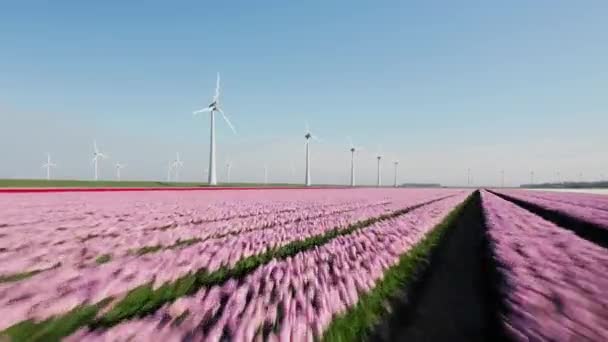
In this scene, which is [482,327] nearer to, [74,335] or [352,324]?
[352,324]

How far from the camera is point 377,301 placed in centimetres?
183

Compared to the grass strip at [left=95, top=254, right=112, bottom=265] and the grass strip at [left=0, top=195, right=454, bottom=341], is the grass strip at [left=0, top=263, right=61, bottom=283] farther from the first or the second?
the grass strip at [left=0, top=195, right=454, bottom=341]

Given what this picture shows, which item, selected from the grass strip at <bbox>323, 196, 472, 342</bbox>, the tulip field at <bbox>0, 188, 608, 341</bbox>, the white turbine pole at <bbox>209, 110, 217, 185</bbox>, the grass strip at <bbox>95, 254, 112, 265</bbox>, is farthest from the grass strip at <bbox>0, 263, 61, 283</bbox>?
the white turbine pole at <bbox>209, 110, 217, 185</bbox>

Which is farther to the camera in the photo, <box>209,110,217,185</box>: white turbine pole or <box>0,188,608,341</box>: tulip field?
<box>209,110,217,185</box>: white turbine pole

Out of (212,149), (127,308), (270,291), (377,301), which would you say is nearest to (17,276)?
(127,308)

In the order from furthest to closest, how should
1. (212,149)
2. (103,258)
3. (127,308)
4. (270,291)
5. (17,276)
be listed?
(212,149)
(103,258)
(17,276)
(270,291)
(127,308)

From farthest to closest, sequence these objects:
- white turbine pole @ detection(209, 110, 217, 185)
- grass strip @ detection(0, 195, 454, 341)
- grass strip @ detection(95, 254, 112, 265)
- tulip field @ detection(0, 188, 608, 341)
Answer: white turbine pole @ detection(209, 110, 217, 185)
grass strip @ detection(95, 254, 112, 265)
grass strip @ detection(0, 195, 454, 341)
tulip field @ detection(0, 188, 608, 341)

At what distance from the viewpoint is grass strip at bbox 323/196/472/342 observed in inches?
55.9

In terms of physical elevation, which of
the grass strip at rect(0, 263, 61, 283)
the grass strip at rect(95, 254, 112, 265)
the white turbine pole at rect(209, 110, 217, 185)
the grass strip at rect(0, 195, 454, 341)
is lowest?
the grass strip at rect(95, 254, 112, 265)

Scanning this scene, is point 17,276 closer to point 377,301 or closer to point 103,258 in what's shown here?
point 103,258

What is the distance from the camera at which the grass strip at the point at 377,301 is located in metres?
1.42

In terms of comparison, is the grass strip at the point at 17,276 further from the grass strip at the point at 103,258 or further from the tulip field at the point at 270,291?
the grass strip at the point at 103,258

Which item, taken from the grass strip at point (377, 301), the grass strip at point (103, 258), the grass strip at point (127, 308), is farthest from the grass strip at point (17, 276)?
the grass strip at point (377, 301)

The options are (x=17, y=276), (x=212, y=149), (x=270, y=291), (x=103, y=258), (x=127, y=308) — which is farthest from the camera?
(x=212, y=149)
